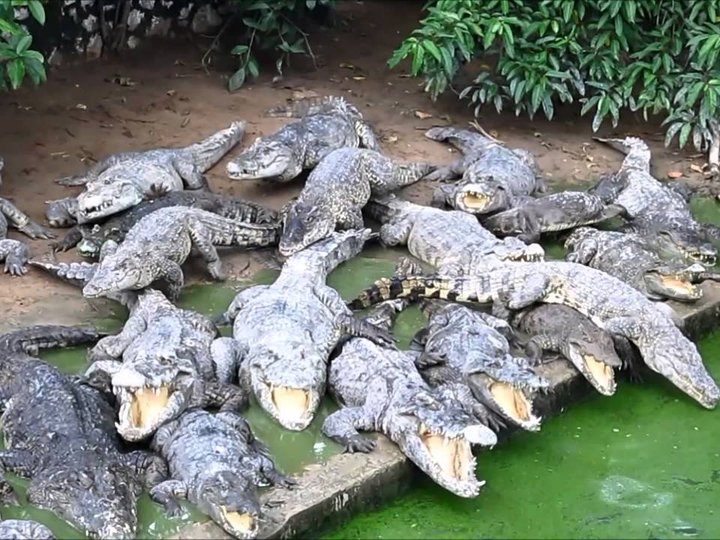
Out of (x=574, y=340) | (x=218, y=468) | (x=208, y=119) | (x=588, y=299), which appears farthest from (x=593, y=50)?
(x=218, y=468)

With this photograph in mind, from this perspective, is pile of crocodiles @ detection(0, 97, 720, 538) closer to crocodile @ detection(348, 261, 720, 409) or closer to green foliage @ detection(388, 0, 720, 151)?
crocodile @ detection(348, 261, 720, 409)

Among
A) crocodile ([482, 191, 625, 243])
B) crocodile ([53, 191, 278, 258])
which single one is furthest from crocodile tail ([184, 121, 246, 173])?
crocodile ([482, 191, 625, 243])

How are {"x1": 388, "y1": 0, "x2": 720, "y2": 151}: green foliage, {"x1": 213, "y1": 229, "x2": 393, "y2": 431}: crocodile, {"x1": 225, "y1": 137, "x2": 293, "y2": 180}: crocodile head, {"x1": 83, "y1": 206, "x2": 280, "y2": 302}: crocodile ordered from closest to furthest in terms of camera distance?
{"x1": 213, "y1": 229, "x2": 393, "y2": 431}: crocodile < {"x1": 83, "y1": 206, "x2": 280, "y2": 302}: crocodile < {"x1": 225, "y1": 137, "x2": 293, "y2": 180}: crocodile head < {"x1": 388, "y1": 0, "x2": 720, "y2": 151}: green foliage

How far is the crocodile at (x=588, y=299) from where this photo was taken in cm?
568

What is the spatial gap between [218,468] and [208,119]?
433cm

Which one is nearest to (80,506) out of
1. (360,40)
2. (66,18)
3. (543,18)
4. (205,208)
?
(205,208)

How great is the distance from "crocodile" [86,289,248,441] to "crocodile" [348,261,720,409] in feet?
3.17

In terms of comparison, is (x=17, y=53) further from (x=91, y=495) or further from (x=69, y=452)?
(x=91, y=495)

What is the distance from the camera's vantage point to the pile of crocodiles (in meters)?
4.76

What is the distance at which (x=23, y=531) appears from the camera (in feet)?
14.0

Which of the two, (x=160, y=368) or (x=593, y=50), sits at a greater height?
(x=593, y=50)

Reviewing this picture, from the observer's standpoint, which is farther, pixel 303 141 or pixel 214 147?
pixel 214 147

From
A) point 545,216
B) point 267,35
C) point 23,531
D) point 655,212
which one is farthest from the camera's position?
point 267,35

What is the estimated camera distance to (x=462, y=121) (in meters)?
8.59
